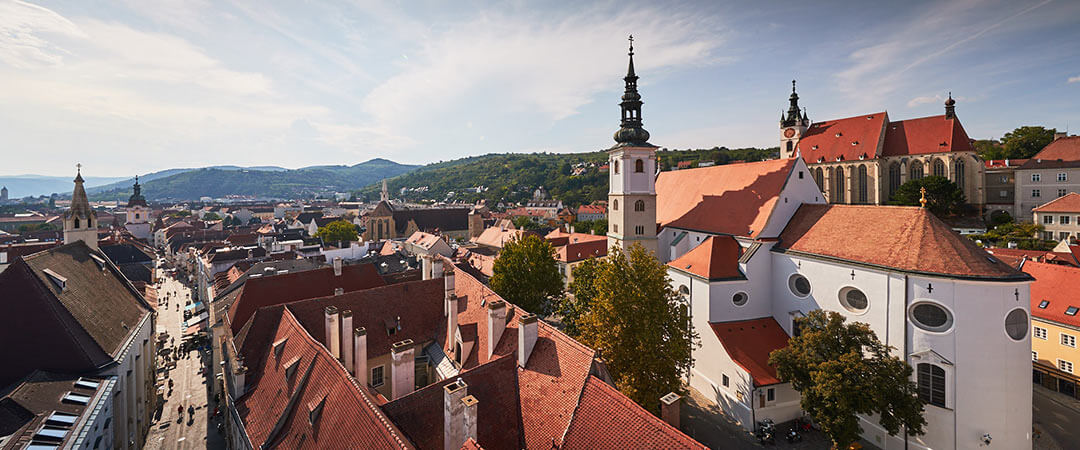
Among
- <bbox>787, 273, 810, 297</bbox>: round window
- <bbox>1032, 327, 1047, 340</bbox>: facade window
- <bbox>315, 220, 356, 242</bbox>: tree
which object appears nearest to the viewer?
<bbox>787, 273, 810, 297</bbox>: round window

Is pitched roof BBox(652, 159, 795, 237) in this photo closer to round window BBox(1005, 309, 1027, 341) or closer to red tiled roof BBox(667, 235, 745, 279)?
red tiled roof BBox(667, 235, 745, 279)

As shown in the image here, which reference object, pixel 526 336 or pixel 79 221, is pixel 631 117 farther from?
pixel 79 221

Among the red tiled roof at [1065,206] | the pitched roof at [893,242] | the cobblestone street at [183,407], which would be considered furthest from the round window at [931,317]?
the red tiled roof at [1065,206]

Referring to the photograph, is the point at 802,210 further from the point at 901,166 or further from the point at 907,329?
the point at 901,166

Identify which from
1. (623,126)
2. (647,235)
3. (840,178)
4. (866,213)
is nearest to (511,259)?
(647,235)

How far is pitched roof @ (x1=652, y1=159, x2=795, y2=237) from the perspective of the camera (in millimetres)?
25703

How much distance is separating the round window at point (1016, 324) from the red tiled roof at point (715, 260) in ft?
33.5

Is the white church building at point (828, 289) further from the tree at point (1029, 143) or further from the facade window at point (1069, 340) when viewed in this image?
the tree at point (1029, 143)

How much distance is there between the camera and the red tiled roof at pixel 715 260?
24.1m

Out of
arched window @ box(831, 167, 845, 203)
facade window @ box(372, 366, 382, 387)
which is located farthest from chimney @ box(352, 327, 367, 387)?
arched window @ box(831, 167, 845, 203)

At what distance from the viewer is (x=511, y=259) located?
31.2 meters

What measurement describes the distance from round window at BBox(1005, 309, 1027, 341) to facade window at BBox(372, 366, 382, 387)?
27325mm

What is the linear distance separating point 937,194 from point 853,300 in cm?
4824

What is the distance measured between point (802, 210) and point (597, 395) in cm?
2003
